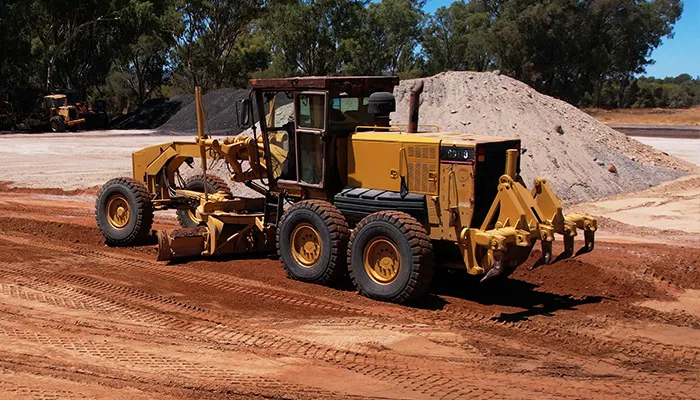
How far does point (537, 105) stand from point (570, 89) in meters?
46.3

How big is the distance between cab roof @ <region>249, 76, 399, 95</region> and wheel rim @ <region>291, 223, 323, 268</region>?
1775 millimetres

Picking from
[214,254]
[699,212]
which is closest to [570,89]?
[699,212]

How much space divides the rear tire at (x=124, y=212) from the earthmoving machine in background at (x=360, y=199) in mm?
30

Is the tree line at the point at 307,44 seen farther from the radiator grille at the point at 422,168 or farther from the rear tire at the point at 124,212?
the radiator grille at the point at 422,168

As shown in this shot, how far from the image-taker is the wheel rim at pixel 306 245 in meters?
10.1

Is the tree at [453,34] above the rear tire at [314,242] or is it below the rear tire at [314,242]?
above

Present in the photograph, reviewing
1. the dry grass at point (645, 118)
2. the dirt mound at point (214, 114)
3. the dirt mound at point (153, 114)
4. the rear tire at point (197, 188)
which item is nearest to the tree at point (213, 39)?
the dirt mound at point (153, 114)

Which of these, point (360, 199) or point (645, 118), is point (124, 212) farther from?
point (645, 118)

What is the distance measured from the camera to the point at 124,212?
12.7 meters

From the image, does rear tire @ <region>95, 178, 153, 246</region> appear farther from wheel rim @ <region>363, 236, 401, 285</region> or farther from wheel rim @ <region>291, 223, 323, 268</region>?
wheel rim @ <region>363, 236, 401, 285</region>

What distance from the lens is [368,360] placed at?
7.38 meters

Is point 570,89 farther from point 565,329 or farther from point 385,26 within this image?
point 565,329

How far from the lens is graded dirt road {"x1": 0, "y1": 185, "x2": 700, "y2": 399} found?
6684 millimetres

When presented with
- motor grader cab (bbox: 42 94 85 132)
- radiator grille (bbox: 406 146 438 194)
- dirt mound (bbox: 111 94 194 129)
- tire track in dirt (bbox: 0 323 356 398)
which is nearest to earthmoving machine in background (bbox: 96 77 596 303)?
radiator grille (bbox: 406 146 438 194)
